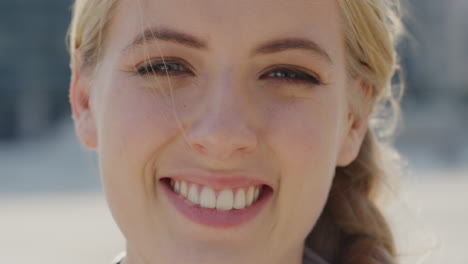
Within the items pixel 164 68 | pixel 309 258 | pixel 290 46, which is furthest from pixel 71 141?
pixel 290 46

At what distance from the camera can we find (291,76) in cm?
188

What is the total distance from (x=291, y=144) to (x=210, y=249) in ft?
1.12

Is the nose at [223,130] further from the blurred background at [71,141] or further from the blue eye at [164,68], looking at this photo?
the blurred background at [71,141]

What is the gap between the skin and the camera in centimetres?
176

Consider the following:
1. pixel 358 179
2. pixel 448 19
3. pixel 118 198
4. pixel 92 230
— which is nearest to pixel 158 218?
pixel 118 198

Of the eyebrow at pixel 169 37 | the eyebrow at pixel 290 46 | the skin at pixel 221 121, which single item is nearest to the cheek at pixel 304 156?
the skin at pixel 221 121

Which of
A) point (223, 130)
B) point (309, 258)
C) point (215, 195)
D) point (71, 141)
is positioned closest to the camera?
point (223, 130)

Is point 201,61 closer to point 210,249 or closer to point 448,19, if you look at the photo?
point 210,249

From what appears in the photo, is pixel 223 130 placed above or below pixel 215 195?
above

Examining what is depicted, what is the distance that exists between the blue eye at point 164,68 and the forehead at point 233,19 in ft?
0.29

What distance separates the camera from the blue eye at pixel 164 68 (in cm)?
183

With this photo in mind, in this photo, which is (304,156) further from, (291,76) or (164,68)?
(164,68)

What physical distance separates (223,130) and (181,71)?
230 mm

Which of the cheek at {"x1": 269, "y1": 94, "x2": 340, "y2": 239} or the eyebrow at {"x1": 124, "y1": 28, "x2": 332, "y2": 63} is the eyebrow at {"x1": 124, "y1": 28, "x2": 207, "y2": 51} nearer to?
the eyebrow at {"x1": 124, "y1": 28, "x2": 332, "y2": 63}
